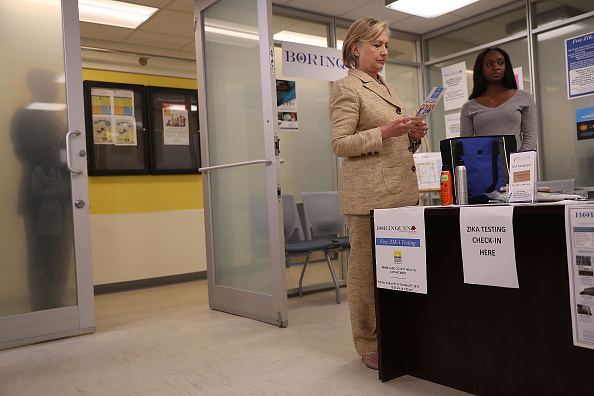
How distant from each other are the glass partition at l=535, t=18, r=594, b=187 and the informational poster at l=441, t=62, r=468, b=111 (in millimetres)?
882

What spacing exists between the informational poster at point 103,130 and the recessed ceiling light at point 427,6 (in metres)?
3.09

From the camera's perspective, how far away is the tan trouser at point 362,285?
251 centimetres

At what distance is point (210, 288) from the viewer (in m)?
4.27

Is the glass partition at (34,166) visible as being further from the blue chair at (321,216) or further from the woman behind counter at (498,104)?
the woman behind counter at (498,104)

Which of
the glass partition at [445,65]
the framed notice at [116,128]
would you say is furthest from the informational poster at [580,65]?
the framed notice at [116,128]

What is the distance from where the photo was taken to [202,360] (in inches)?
112

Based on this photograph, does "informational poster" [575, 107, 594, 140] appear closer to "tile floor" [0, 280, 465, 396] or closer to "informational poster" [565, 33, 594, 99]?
"informational poster" [565, 33, 594, 99]

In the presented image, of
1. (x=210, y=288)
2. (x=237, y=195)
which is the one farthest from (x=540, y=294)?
(x=210, y=288)

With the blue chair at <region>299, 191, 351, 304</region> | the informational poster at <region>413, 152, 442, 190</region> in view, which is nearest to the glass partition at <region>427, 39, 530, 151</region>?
the informational poster at <region>413, 152, 442, 190</region>

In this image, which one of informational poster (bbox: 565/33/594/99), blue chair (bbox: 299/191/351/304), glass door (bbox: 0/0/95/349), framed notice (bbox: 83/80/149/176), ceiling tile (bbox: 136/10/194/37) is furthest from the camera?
framed notice (bbox: 83/80/149/176)

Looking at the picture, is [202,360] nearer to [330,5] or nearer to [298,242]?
[298,242]

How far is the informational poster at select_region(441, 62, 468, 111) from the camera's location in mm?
5746

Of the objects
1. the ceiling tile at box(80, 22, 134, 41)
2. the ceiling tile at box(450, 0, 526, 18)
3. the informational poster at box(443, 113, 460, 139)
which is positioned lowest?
the informational poster at box(443, 113, 460, 139)

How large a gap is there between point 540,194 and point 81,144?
116 inches
